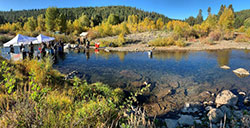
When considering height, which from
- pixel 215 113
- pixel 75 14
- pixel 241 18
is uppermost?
pixel 75 14

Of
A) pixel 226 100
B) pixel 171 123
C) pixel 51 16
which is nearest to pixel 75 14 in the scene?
pixel 51 16

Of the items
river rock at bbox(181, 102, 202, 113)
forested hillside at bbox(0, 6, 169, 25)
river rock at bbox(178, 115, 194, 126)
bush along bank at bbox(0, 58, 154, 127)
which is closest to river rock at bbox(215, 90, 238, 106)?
river rock at bbox(181, 102, 202, 113)

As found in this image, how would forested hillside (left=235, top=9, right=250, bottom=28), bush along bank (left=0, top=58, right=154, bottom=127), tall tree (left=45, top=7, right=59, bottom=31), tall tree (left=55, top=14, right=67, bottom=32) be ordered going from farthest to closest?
forested hillside (left=235, top=9, right=250, bottom=28)
tall tree (left=45, top=7, right=59, bottom=31)
tall tree (left=55, top=14, right=67, bottom=32)
bush along bank (left=0, top=58, right=154, bottom=127)

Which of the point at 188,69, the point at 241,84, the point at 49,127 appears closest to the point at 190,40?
the point at 188,69

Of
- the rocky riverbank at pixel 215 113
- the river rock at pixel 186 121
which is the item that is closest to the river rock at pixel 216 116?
the rocky riverbank at pixel 215 113

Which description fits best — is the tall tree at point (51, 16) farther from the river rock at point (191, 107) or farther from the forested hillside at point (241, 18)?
the forested hillside at point (241, 18)

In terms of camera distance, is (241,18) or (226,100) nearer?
(226,100)

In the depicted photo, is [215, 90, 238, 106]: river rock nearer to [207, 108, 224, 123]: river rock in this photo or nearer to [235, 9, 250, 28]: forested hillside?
[207, 108, 224, 123]: river rock

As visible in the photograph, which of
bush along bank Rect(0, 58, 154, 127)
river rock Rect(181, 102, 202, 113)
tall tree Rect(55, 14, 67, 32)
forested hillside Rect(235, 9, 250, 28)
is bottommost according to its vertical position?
river rock Rect(181, 102, 202, 113)

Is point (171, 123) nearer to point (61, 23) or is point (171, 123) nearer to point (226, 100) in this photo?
point (226, 100)

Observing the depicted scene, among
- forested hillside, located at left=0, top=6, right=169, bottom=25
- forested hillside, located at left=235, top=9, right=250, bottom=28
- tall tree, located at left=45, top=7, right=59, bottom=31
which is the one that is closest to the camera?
tall tree, located at left=45, top=7, right=59, bottom=31

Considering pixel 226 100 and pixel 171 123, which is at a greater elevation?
pixel 226 100

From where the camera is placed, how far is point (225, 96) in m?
5.51

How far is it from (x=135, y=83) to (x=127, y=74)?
1683mm
